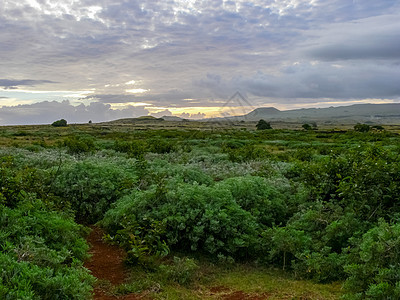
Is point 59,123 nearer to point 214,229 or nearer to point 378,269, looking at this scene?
point 214,229

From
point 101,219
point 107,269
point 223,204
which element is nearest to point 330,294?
point 223,204

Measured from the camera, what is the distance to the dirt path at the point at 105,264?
208 inches

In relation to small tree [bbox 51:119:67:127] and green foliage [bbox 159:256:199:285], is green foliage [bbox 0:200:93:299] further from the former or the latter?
small tree [bbox 51:119:67:127]

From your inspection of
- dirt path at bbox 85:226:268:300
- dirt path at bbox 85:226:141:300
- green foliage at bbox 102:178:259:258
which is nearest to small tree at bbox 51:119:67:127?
dirt path at bbox 85:226:268:300

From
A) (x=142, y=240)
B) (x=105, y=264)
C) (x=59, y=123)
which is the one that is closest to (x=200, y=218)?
(x=142, y=240)

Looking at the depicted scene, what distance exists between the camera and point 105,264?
633cm

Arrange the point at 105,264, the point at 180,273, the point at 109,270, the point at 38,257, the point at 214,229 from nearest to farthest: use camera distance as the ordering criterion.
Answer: the point at 38,257 → the point at 180,273 → the point at 109,270 → the point at 105,264 → the point at 214,229

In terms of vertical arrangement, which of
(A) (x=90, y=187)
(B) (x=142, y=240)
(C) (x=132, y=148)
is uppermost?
(C) (x=132, y=148)

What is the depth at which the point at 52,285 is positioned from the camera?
4.19 m

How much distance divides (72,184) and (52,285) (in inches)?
223

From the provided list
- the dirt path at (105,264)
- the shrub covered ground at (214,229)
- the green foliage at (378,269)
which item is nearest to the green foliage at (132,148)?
the shrub covered ground at (214,229)

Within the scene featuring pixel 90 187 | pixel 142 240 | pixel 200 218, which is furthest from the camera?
pixel 90 187

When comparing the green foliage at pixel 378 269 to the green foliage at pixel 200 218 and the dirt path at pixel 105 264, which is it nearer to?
the green foliage at pixel 200 218

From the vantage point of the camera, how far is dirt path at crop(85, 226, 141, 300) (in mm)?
5273
